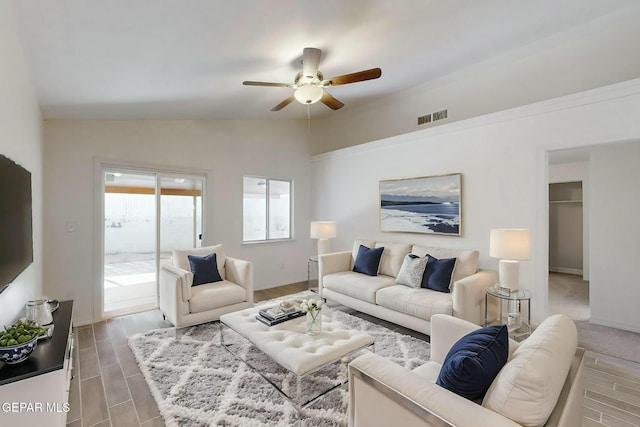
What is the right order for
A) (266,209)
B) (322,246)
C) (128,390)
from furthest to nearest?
1. (266,209)
2. (322,246)
3. (128,390)

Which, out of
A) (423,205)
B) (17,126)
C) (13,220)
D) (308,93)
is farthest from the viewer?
(423,205)

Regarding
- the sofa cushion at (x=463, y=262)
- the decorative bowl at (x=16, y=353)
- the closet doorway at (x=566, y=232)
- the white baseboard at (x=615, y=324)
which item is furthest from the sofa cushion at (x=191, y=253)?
the closet doorway at (x=566, y=232)

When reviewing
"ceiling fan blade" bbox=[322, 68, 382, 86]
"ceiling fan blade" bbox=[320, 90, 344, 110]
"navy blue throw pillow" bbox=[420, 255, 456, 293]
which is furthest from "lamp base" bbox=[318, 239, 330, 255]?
"ceiling fan blade" bbox=[322, 68, 382, 86]

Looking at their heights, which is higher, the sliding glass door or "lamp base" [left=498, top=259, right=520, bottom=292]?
the sliding glass door

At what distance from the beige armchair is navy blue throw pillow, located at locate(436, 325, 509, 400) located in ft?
9.14

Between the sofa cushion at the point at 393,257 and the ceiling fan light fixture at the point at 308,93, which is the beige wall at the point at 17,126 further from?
the sofa cushion at the point at 393,257

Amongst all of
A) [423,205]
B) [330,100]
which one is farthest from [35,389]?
[423,205]

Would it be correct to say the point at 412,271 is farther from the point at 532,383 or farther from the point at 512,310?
the point at 532,383

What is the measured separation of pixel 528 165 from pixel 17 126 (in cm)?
468

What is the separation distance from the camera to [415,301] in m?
3.21

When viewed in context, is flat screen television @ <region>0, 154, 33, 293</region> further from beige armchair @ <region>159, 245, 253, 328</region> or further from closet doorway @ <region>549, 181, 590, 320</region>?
closet doorway @ <region>549, 181, 590, 320</region>

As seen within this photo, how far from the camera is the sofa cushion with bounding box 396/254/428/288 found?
362 centimetres

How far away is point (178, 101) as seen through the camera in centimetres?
366

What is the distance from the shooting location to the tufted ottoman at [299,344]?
206 cm
